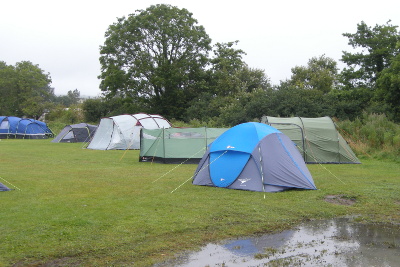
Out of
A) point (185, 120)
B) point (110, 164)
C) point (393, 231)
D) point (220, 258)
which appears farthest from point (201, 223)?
point (185, 120)

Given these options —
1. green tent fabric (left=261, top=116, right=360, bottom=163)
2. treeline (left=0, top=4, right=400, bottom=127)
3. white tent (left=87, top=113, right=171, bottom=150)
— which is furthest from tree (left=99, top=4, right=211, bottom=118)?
green tent fabric (left=261, top=116, right=360, bottom=163)

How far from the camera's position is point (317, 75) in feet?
149

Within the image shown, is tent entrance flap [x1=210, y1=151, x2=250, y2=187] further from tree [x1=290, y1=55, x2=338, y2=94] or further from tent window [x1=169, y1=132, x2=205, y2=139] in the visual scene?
tree [x1=290, y1=55, x2=338, y2=94]

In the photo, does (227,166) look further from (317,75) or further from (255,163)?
(317,75)

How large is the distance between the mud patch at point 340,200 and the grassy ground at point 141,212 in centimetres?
14

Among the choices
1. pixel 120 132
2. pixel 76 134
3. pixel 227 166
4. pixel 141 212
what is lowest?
pixel 141 212

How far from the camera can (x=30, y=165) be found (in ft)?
55.6

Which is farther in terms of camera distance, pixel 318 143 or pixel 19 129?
pixel 19 129

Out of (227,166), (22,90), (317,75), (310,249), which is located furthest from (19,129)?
(310,249)

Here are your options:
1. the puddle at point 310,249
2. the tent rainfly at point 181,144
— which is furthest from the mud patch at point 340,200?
the tent rainfly at point 181,144

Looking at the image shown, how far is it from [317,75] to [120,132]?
89.3 feet

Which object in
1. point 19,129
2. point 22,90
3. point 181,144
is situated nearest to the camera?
point 181,144

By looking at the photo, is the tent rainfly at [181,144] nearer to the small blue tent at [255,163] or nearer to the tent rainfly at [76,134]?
the small blue tent at [255,163]

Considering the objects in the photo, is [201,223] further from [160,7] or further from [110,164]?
[160,7]
